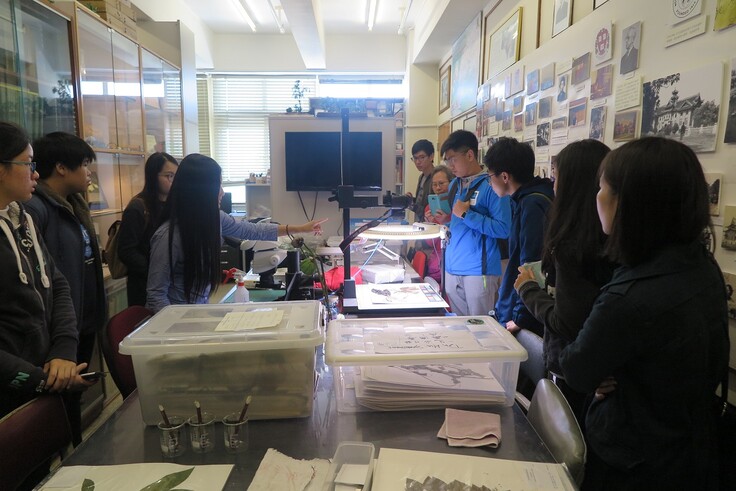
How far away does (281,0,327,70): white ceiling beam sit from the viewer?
3867 millimetres

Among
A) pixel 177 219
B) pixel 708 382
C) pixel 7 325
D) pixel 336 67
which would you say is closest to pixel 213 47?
pixel 336 67

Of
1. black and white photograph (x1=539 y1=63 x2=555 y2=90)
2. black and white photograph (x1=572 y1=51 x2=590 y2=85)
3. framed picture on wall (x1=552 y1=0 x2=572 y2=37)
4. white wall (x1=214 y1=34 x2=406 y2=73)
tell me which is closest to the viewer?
black and white photograph (x1=572 y1=51 x2=590 y2=85)

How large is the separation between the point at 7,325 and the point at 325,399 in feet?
3.32

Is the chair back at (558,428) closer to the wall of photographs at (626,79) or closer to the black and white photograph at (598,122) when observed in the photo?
the wall of photographs at (626,79)

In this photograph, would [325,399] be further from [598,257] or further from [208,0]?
[208,0]

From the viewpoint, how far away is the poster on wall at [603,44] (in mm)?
1849

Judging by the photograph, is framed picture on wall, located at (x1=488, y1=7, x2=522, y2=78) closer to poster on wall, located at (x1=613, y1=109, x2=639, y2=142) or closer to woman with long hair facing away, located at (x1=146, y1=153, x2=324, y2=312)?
poster on wall, located at (x1=613, y1=109, x2=639, y2=142)

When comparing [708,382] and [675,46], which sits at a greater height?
[675,46]

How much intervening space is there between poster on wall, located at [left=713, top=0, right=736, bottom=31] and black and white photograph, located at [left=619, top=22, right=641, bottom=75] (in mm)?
386

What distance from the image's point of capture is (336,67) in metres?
5.97

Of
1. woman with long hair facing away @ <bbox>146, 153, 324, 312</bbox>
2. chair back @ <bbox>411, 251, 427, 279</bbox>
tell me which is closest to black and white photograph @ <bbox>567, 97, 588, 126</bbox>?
chair back @ <bbox>411, 251, 427, 279</bbox>

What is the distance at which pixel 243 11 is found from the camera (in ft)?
16.4

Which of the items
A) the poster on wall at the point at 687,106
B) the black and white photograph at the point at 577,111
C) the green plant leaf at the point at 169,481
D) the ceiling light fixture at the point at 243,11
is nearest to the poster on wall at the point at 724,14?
the poster on wall at the point at 687,106

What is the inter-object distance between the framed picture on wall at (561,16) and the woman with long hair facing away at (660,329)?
1606 millimetres
